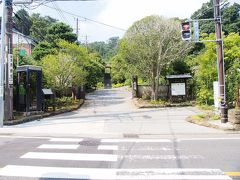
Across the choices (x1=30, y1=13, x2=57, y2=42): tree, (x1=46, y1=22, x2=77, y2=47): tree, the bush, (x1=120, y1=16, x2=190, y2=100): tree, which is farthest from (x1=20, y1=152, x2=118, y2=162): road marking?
(x1=30, y1=13, x2=57, y2=42): tree

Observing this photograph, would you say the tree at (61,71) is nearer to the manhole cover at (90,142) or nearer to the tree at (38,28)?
the manhole cover at (90,142)

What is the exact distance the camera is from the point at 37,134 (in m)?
12.5

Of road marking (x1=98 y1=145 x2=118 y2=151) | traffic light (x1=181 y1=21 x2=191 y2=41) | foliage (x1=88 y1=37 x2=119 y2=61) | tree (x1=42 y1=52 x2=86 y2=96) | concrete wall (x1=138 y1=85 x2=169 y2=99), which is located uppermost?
foliage (x1=88 y1=37 x2=119 y2=61)

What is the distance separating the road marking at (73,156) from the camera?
26.5 feet

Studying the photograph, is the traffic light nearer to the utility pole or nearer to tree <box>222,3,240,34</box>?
the utility pole

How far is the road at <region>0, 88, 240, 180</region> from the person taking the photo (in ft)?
22.3

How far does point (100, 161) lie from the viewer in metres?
7.85

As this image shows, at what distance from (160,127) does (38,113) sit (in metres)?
7.61

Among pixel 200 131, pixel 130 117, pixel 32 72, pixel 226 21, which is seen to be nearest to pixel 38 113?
pixel 32 72

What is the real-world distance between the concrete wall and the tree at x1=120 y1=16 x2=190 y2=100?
1322 mm

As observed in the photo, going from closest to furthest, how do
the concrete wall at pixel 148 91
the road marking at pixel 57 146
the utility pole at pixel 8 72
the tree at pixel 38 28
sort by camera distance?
the road marking at pixel 57 146
the utility pole at pixel 8 72
the concrete wall at pixel 148 91
the tree at pixel 38 28

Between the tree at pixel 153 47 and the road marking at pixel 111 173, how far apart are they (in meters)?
17.6

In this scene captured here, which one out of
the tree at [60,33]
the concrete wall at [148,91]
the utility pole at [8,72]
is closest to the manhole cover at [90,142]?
the utility pole at [8,72]

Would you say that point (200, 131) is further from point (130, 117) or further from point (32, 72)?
point (32, 72)
